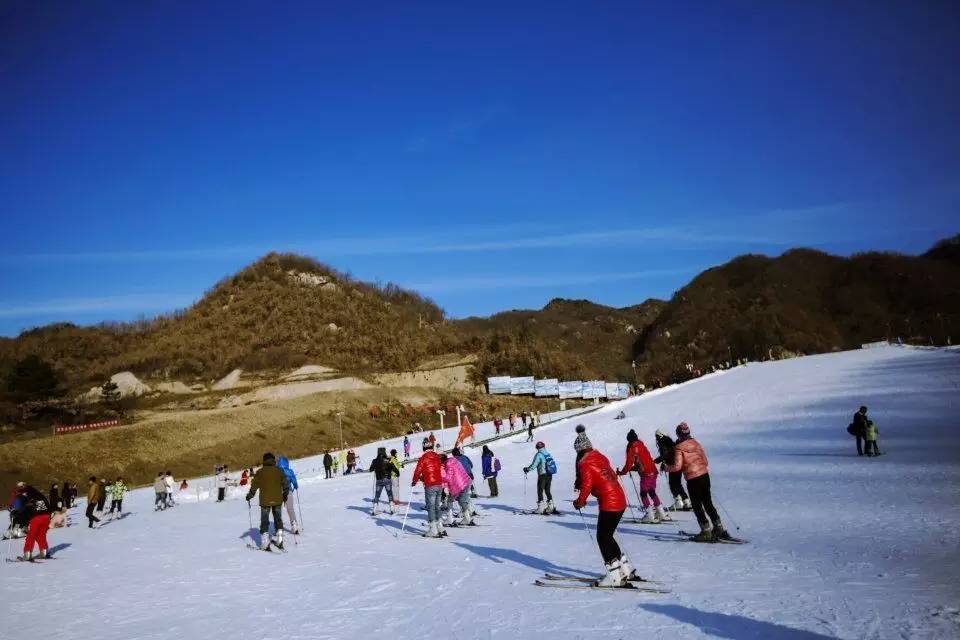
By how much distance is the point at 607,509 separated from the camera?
7.07m

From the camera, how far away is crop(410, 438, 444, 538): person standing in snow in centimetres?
1186

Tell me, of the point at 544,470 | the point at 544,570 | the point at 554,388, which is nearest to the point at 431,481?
the point at 544,470

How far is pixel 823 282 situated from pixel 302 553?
202 meters

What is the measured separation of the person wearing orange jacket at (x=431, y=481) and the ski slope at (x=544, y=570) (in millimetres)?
489

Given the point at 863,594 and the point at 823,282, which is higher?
the point at 823,282

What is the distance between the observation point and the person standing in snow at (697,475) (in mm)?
9312

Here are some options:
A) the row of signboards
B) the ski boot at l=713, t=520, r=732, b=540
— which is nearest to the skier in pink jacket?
the ski boot at l=713, t=520, r=732, b=540

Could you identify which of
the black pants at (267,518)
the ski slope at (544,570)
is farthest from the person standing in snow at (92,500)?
the black pants at (267,518)

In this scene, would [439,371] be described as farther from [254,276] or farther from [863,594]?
[863,594]

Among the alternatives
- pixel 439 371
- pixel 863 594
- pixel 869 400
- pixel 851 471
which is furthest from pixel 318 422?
pixel 863 594

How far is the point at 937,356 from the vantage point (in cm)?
4038

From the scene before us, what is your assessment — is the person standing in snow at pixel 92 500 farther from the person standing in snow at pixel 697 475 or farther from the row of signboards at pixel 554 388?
the row of signboards at pixel 554 388

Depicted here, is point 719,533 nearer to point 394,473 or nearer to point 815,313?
point 394,473

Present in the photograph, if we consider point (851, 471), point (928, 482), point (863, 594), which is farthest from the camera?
point (851, 471)
